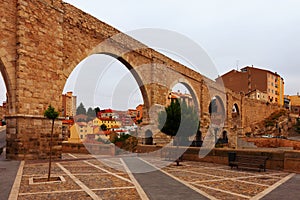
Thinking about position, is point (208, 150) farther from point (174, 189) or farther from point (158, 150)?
point (174, 189)

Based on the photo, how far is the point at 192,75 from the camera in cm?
2606

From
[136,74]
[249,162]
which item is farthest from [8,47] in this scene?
[249,162]

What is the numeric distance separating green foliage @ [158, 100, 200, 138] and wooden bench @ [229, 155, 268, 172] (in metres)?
3.99

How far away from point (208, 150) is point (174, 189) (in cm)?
577

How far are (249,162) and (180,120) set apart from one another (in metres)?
4.84

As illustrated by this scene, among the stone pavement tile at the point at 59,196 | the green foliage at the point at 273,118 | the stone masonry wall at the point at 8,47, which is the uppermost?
the stone masonry wall at the point at 8,47

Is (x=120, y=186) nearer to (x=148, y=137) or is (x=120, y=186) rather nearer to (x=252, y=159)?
(x=252, y=159)

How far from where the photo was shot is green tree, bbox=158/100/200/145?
13477 mm

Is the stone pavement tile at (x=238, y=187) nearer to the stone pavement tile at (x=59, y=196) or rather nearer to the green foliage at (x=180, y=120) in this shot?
the stone pavement tile at (x=59, y=196)

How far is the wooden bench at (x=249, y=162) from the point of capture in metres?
8.72

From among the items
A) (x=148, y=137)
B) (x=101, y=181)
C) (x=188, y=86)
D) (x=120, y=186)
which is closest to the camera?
(x=120, y=186)

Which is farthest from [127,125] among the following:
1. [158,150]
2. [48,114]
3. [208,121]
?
[48,114]

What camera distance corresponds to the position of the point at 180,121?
13.5 m

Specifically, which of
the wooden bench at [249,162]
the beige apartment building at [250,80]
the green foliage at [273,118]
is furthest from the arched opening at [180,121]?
the beige apartment building at [250,80]
